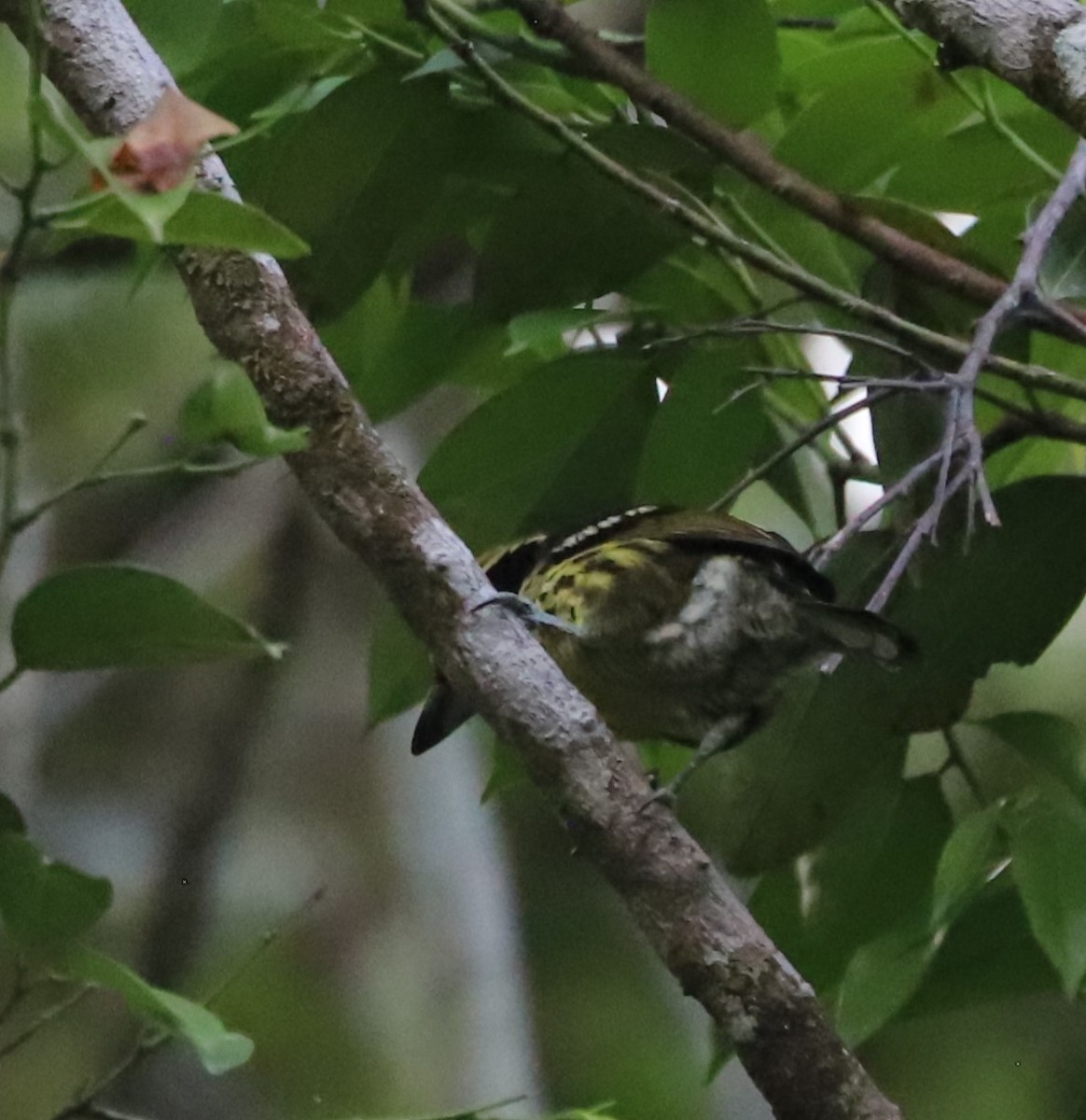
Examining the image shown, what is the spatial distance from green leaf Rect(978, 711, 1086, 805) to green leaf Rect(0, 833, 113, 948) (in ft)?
1.38

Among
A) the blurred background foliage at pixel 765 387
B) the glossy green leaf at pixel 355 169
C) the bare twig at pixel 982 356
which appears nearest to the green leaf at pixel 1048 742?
the blurred background foliage at pixel 765 387

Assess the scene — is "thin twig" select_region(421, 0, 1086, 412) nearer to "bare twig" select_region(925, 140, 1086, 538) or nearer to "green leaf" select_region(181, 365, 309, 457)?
"bare twig" select_region(925, 140, 1086, 538)

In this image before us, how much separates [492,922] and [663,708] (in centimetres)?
70

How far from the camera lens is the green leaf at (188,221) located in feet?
1.20

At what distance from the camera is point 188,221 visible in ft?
1.26

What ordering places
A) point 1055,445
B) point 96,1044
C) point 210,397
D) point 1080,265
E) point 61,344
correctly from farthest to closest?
1. point 61,344
2. point 96,1044
3. point 1055,445
4. point 1080,265
5. point 210,397

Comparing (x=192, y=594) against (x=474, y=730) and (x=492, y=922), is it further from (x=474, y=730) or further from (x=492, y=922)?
(x=492, y=922)

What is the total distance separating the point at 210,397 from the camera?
492 mm

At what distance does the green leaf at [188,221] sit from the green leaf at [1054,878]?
1.33 feet

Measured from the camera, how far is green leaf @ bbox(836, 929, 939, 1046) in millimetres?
646

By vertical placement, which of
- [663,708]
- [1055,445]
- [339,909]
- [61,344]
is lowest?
[339,909]

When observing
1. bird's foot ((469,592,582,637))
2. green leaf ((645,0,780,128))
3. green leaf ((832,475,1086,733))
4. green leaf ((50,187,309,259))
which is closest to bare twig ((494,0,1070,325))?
green leaf ((645,0,780,128))

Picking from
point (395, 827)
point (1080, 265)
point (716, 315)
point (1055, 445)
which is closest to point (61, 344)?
point (395, 827)

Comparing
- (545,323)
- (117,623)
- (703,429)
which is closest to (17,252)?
(117,623)
